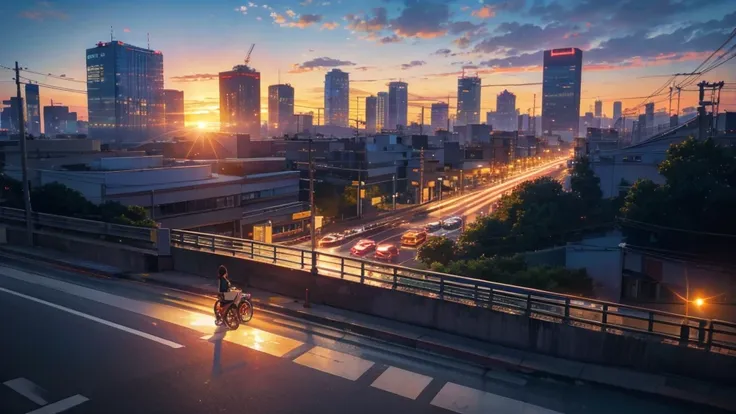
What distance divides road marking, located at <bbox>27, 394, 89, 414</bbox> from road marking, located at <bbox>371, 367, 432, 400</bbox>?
500 cm

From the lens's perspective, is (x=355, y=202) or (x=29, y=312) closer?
(x=29, y=312)

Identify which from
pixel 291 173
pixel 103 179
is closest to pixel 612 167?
pixel 291 173

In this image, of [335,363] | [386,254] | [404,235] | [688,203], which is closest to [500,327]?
[335,363]

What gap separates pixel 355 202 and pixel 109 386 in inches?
2736

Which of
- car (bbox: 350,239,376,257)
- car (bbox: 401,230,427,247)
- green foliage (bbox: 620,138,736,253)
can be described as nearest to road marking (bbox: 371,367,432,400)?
green foliage (bbox: 620,138,736,253)

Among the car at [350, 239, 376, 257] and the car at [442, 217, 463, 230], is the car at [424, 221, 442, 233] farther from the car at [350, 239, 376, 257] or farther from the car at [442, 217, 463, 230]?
the car at [350, 239, 376, 257]

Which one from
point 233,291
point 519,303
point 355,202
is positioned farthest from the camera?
point 355,202

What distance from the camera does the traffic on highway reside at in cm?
5028

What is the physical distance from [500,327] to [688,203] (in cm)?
2121

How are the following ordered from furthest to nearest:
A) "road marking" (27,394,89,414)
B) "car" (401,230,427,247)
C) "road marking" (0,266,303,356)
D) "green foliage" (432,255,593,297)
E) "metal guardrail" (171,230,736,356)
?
1. "car" (401,230,427,247)
2. "green foliage" (432,255,593,297)
3. "road marking" (0,266,303,356)
4. "metal guardrail" (171,230,736,356)
5. "road marking" (27,394,89,414)

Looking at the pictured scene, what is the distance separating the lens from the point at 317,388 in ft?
32.5

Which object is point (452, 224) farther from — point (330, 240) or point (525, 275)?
point (525, 275)

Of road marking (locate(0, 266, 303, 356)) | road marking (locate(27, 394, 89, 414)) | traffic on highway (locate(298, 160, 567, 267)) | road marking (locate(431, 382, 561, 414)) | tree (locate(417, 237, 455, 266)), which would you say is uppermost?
road marking (locate(27, 394, 89, 414))

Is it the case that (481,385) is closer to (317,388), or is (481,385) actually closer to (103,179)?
(317,388)
